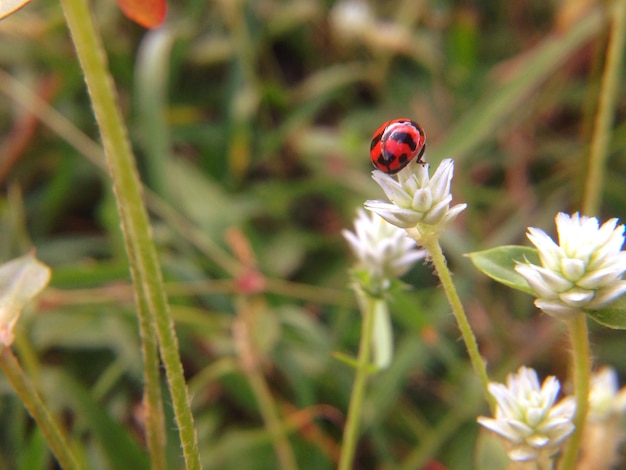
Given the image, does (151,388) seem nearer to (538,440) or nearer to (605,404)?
(538,440)

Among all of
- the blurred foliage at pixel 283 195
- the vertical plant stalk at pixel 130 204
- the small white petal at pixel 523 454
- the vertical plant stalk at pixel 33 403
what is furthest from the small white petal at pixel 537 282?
the blurred foliage at pixel 283 195

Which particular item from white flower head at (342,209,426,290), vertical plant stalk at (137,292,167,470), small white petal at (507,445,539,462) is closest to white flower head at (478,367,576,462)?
small white petal at (507,445,539,462)

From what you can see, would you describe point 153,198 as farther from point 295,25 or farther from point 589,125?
point 589,125

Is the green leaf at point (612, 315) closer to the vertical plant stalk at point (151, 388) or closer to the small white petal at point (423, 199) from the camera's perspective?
the small white petal at point (423, 199)

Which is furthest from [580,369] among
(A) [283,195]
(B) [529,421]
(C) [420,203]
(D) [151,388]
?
(A) [283,195]

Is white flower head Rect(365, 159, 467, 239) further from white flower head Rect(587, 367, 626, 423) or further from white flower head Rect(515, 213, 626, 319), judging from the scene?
white flower head Rect(587, 367, 626, 423)

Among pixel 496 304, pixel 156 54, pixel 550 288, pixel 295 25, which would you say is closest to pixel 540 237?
pixel 550 288
